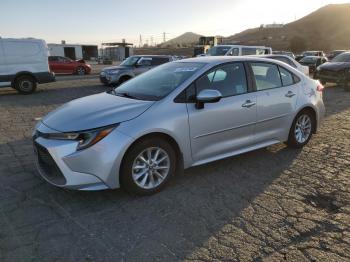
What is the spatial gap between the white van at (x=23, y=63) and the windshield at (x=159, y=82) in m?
10.1

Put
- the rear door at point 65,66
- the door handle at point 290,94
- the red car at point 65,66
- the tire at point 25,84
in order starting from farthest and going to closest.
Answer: the rear door at point 65,66 → the red car at point 65,66 → the tire at point 25,84 → the door handle at point 290,94

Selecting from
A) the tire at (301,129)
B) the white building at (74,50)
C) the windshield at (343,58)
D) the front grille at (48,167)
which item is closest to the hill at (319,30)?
the white building at (74,50)

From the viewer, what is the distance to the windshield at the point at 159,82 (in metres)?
4.49

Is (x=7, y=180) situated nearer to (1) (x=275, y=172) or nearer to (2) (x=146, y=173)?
(2) (x=146, y=173)

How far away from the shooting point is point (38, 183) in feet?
14.9

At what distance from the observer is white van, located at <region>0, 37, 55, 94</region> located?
527 inches

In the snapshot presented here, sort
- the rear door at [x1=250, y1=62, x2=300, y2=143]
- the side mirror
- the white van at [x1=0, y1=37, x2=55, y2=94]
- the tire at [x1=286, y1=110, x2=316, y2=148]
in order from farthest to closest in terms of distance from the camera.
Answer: the white van at [x1=0, y1=37, x2=55, y2=94]
the tire at [x1=286, y1=110, x2=316, y2=148]
the rear door at [x1=250, y1=62, x2=300, y2=143]
the side mirror

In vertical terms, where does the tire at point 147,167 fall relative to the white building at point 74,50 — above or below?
below

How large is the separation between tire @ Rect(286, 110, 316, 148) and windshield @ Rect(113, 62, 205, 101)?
2.06m

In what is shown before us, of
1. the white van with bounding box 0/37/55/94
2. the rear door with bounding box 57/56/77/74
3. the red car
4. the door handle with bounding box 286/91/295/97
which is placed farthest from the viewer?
the rear door with bounding box 57/56/77/74

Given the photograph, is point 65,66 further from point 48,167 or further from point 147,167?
point 147,167

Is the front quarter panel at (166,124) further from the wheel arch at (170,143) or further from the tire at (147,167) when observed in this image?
the tire at (147,167)

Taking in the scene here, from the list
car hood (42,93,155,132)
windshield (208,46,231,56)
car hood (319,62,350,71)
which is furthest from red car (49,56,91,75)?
car hood (42,93,155,132)

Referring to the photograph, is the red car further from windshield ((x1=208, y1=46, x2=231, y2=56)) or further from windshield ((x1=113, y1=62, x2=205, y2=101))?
windshield ((x1=113, y1=62, x2=205, y2=101))
